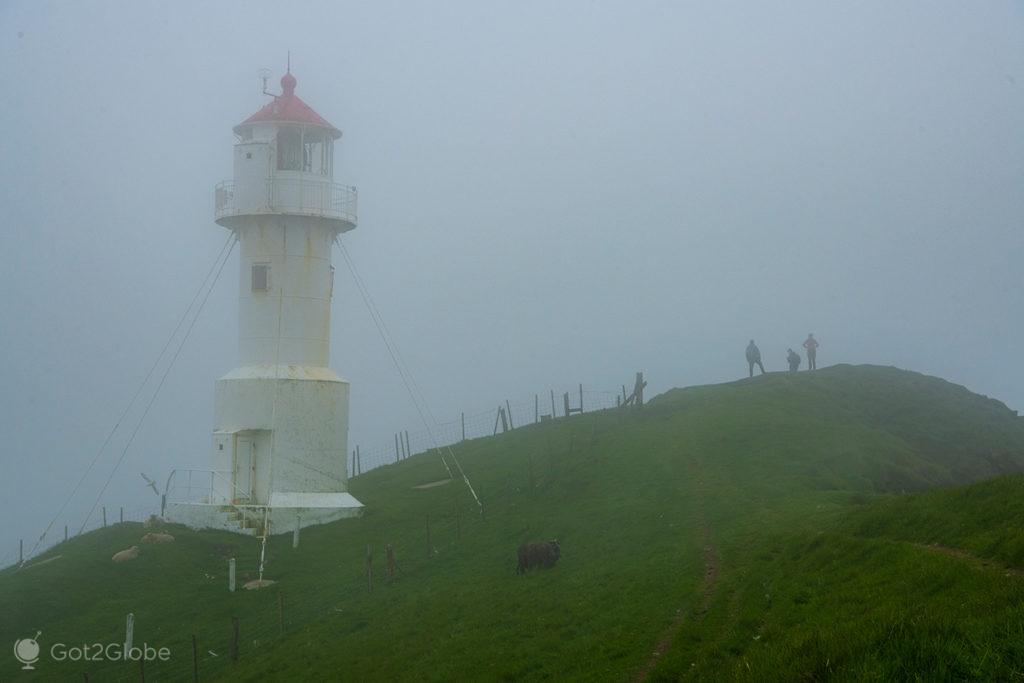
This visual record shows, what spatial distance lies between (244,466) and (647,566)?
24.8 metres

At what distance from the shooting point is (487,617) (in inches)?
1014

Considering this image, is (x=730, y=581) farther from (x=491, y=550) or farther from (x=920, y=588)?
(x=491, y=550)

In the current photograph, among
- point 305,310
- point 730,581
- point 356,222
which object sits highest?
point 356,222

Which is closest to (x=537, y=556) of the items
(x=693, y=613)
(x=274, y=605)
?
(x=693, y=613)

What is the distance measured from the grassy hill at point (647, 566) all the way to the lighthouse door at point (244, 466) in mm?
2627

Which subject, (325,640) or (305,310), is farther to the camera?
(305,310)

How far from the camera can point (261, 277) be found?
4681cm

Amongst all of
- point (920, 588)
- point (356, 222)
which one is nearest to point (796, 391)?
point (356, 222)

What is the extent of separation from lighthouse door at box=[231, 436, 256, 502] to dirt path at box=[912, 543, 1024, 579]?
33239mm

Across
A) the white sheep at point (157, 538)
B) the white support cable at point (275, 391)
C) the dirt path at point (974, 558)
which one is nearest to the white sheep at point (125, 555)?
the white sheep at point (157, 538)

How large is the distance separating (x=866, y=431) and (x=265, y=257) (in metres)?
29.3
